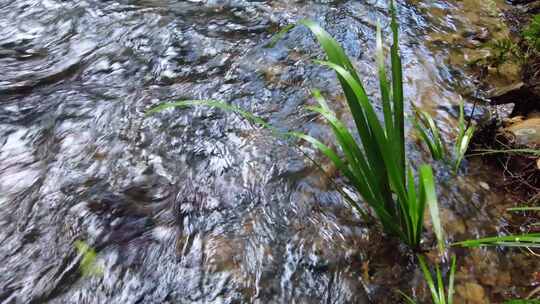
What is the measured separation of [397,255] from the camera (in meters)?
1.89

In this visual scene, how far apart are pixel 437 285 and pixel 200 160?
1.32m

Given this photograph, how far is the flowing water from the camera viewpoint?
1.83m

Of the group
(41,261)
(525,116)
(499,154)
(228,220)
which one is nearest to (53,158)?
(41,261)

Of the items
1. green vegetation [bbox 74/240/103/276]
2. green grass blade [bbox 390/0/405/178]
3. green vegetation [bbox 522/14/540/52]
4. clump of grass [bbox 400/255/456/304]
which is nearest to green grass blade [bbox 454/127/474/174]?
clump of grass [bbox 400/255/456/304]

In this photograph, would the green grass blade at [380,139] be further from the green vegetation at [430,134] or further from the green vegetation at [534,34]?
the green vegetation at [534,34]

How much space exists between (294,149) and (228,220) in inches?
23.2

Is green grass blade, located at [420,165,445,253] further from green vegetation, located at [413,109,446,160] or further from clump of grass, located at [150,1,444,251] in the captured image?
green vegetation, located at [413,109,446,160]

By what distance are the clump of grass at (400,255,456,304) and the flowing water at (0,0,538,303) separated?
0.06 meters

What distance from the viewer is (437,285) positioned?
1.78 m

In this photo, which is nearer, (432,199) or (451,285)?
(432,199)

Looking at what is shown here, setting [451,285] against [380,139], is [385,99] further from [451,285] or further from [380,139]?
[451,285]

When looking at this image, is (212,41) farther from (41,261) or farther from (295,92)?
(41,261)

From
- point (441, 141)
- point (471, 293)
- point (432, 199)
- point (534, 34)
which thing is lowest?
point (471, 293)

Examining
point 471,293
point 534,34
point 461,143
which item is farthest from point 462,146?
Result: point 534,34
